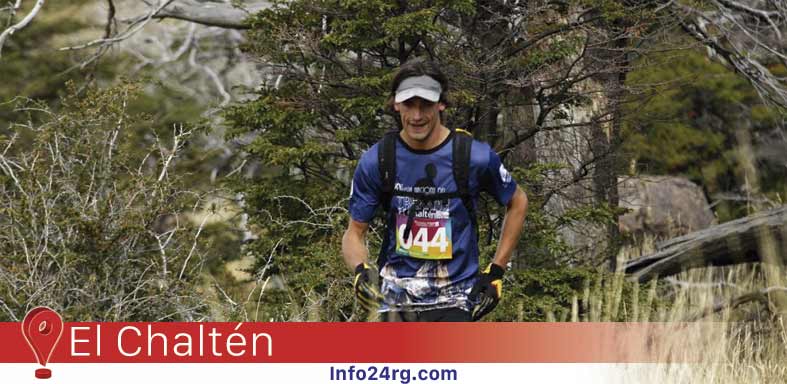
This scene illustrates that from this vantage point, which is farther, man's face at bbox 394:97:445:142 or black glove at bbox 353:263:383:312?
black glove at bbox 353:263:383:312

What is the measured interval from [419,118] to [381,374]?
3.68 feet

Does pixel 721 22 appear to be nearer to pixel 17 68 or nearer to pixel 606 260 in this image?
pixel 606 260

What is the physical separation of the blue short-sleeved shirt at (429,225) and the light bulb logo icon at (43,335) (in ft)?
5.28

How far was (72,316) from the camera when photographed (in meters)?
8.34

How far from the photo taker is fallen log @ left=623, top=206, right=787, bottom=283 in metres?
10.1

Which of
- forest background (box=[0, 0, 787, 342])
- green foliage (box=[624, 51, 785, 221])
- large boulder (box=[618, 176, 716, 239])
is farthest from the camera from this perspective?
green foliage (box=[624, 51, 785, 221])

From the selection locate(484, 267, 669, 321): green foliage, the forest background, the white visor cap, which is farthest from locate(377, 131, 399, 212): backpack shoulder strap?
locate(484, 267, 669, 321): green foliage

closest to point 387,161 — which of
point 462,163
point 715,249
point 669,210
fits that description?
point 462,163

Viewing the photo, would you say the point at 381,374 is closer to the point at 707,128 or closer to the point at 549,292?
the point at 549,292

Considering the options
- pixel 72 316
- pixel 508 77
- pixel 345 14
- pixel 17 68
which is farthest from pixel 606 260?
pixel 17 68

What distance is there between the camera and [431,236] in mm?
5535

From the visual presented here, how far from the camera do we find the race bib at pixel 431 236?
5543 millimetres

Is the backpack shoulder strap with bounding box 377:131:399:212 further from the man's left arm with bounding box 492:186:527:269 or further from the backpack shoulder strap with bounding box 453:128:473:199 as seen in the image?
the man's left arm with bounding box 492:186:527:269

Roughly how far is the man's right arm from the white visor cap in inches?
24.7
